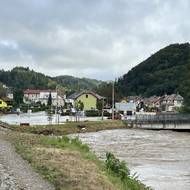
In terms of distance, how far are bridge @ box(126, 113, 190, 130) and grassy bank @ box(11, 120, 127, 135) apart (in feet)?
9.63

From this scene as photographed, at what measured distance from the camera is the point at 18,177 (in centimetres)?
1708

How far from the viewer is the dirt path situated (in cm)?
1524

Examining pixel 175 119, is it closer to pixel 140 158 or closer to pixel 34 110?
pixel 140 158

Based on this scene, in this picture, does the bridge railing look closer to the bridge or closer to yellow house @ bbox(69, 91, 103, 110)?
the bridge

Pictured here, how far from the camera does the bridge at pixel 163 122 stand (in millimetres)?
93188

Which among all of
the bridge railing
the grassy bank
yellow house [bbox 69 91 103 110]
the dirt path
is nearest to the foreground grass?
the dirt path

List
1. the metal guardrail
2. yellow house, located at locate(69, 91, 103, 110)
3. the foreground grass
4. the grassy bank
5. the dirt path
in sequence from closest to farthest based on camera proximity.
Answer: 1. the dirt path
2. the foreground grass
3. the grassy bank
4. the metal guardrail
5. yellow house, located at locate(69, 91, 103, 110)

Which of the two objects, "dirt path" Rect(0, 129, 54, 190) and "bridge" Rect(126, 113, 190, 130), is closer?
"dirt path" Rect(0, 129, 54, 190)

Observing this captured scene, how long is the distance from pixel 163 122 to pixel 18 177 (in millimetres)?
80771

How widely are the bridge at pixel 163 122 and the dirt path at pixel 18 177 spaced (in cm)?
7245

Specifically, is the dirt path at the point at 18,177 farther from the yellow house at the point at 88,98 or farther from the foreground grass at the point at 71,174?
the yellow house at the point at 88,98

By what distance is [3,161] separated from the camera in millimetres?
21875

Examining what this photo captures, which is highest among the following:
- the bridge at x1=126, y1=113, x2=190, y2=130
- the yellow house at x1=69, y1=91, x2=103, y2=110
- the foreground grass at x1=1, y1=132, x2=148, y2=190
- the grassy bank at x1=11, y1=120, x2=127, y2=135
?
the yellow house at x1=69, y1=91, x2=103, y2=110

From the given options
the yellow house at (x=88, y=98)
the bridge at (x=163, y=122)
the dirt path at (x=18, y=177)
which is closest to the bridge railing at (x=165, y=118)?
the bridge at (x=163, y=122)
